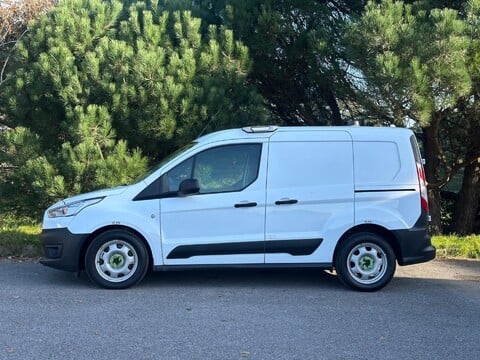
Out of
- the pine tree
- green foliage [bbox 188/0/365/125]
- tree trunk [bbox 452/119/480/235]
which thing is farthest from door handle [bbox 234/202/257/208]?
tree trunk [bbox 452/119/480/235]

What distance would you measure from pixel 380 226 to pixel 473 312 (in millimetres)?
1494

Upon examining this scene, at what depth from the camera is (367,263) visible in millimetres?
7551

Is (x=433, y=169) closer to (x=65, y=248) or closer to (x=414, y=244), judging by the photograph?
(x=414, y=244)

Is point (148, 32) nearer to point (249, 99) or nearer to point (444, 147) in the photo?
point (249, 99)

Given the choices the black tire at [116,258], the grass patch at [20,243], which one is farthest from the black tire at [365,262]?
the grass patch at [20,243]

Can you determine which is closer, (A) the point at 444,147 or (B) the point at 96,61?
(B) the point at 96,61

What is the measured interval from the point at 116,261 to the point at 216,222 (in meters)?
1.34

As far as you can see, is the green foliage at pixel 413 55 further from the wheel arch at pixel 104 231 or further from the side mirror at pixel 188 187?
the wheel arch at pixel 104 231

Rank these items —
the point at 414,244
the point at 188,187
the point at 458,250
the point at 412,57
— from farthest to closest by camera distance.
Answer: the point at 458,250 < the point at 412,57 < the point at 414,244 < the point at 188,187

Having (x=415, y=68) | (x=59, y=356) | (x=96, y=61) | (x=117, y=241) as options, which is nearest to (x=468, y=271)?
(x=415, y=68)

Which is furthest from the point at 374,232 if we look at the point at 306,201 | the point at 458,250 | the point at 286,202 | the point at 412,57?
the point at 412,57

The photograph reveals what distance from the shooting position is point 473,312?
6703 millimetres

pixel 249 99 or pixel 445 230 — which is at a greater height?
pixel 249 99

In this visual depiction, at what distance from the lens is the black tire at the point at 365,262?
7.49 m
